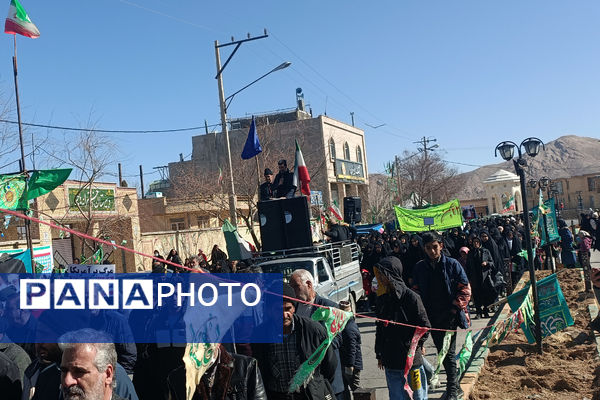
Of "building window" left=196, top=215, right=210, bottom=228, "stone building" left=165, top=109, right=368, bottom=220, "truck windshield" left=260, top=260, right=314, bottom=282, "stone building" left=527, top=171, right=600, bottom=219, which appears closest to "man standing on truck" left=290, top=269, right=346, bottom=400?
"truck windshield" left=260, top=260, right=314, bottom=282

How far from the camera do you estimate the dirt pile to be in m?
7.05

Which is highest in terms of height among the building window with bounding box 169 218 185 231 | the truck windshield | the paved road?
the building window with bounding box 169 218 185 231

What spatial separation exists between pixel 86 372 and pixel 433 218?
16.6m

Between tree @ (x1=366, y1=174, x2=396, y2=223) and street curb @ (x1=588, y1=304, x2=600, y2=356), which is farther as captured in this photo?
tree @ (x1=366, y1=174, x2=396, y2=223)

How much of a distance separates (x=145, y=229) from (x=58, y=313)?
34831mm

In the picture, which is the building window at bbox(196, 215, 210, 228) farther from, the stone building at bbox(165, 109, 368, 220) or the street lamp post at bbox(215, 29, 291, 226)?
the street lamp post at bbox(215, 29, 291, 226)

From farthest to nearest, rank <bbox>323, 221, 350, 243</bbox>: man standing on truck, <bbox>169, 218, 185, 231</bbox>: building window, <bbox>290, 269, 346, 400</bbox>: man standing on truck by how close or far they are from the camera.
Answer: <bbox>169, 218, 185, 231</bbox>: building window < <bbox>323, 221, 350, 243</bbox>: man standing on truck < <bbox>290, 269, 346, 400</bbox>: man standing on truck

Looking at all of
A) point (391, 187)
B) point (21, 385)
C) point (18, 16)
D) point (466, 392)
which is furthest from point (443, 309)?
point (391, 187)

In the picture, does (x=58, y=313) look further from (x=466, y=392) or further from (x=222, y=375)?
(x=466, y=392)

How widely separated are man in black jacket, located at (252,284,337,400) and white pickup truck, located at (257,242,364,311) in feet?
16.6

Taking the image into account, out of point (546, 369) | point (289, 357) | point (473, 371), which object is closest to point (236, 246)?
point (473, 371)

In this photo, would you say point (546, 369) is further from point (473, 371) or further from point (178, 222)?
point (178, 222)

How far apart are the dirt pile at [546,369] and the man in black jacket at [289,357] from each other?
3.45 m

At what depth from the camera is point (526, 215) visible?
9.20 metres
